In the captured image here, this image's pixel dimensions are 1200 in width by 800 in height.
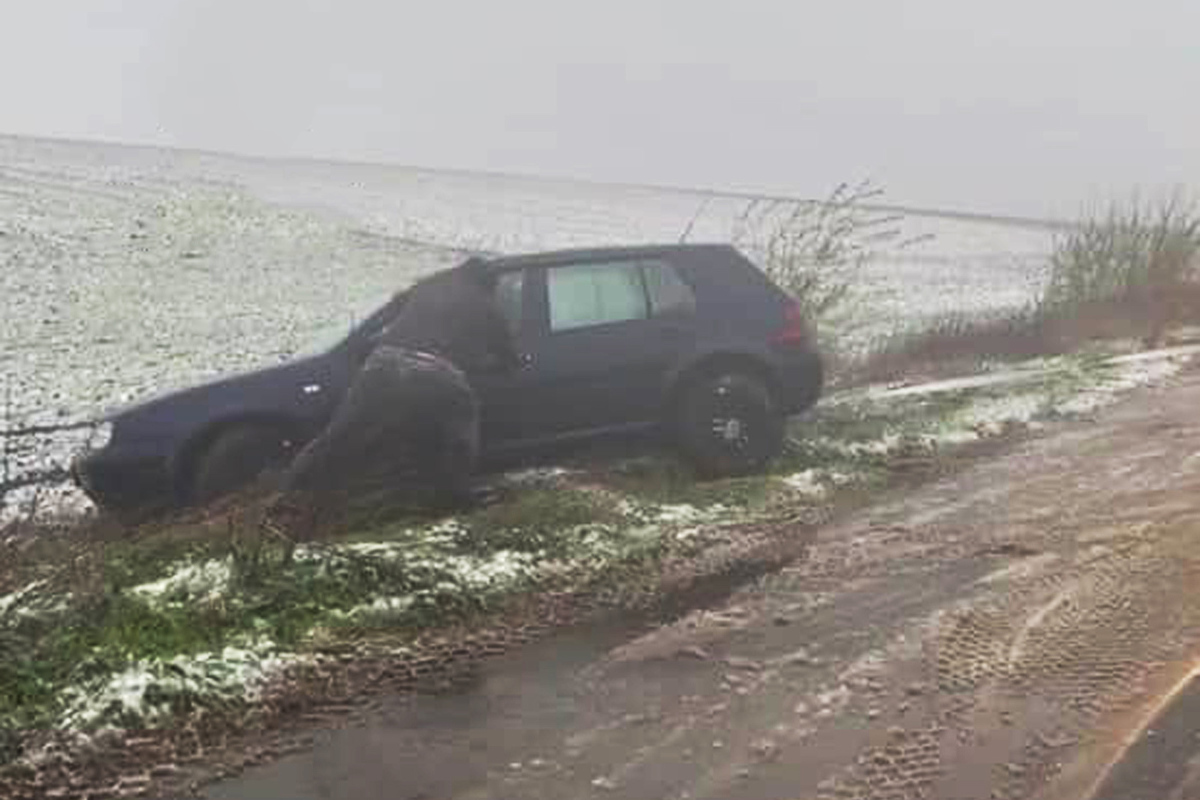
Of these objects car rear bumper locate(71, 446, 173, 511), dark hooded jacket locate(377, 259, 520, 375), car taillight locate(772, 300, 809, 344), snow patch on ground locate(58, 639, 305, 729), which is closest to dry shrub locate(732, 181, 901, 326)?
car taillight locate(772, 300, 809, 344)

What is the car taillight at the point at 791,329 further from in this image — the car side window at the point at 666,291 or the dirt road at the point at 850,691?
the dirt road at the point at 850,691

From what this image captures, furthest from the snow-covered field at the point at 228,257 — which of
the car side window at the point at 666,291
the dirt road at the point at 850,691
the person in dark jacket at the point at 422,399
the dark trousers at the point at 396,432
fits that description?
the dirt road at the point at 850,691

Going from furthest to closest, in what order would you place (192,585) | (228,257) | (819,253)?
(228,257) < (819,253) < (192,585)

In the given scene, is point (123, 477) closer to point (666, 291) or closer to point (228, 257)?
point (666, 291)

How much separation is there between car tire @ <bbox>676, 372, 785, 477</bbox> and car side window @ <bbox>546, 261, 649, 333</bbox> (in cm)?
71

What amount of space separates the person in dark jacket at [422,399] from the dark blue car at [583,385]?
1.16ft

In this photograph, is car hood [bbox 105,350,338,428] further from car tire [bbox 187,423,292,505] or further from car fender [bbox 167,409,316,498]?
car tire [bbox 187,423,292,505]

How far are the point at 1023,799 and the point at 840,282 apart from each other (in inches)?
410

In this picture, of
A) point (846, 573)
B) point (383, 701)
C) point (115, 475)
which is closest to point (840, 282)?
point (846, 573)

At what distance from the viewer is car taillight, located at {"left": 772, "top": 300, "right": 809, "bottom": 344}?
920 cm

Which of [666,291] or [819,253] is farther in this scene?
[819,253]

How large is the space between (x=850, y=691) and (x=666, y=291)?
4.54m

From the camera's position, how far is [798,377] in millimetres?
9234

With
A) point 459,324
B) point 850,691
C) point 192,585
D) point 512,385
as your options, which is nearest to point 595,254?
point 512,385
